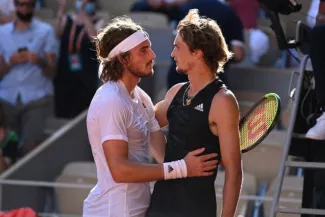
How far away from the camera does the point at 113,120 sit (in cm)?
412

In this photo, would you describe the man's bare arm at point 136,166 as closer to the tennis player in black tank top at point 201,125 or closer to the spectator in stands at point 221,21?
the tennis player in black tank top at point 201,125

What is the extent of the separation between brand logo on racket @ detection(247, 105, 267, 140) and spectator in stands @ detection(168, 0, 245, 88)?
3.02 m

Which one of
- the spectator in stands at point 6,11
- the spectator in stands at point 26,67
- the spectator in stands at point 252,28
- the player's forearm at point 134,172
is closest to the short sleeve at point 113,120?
the player's forearm at point 134,172

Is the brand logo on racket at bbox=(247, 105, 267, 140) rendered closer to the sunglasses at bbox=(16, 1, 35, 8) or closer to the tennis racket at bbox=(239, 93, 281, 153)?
the tennis racket at bbox=(239, 93, 281, 153)

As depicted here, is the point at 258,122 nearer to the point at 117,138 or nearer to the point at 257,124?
the point at 257,124

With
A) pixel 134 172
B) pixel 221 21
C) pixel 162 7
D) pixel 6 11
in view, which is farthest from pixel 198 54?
pixel 162 7

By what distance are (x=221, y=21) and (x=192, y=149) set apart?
3495 mm

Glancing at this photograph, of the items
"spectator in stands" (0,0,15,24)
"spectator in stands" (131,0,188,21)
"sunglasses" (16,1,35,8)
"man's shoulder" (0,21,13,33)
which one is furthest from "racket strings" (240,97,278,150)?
"spectator in stands" (131,0,188,21)

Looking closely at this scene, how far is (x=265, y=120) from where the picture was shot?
13.9ft

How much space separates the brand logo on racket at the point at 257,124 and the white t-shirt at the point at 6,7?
5.56 meters

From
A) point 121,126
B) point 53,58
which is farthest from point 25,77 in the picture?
point 121,126

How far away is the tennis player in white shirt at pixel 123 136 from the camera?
13.4 feet

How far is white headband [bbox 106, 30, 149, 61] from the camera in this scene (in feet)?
14.0

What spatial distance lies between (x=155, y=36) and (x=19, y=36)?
1.36 meters
